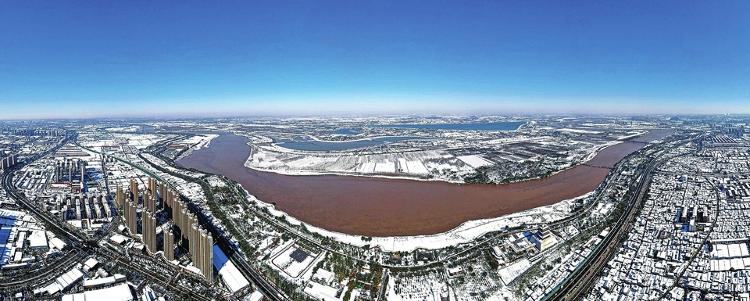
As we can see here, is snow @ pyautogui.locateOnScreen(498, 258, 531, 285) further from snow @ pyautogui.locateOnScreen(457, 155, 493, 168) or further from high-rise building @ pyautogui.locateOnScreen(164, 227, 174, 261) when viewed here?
snow @ pyautogui.locateOnScreen(457, 155, 493, 168)

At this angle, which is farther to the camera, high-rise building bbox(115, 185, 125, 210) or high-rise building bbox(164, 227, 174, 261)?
high-rise building bbox(115, 185, 125, 210)

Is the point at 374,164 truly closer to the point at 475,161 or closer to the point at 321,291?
the point at 475,161

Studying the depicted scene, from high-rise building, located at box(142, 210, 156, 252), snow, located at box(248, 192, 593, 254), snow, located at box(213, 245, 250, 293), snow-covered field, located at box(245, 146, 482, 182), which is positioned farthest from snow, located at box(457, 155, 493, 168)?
high-rise building, located at box(142, 210, 156, 252)

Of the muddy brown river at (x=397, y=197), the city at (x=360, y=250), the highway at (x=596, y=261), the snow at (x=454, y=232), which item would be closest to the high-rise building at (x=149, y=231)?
the city at (x=360, y=250)

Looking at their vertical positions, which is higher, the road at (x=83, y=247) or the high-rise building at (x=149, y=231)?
the high-rise building at (x=149, y=231)

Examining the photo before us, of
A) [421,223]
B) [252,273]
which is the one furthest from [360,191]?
[252,273]

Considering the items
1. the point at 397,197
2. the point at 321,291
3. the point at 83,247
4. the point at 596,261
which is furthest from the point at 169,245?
the point at 596,261

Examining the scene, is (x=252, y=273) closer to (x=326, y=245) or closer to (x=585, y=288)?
(x=326, y=245)

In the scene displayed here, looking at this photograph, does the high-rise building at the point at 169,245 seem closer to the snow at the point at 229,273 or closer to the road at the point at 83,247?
the road at the point at 83,247

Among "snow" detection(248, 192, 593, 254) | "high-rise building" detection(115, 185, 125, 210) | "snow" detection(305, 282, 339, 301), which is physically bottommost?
"snow" detection(305, 282, 339, 301)
